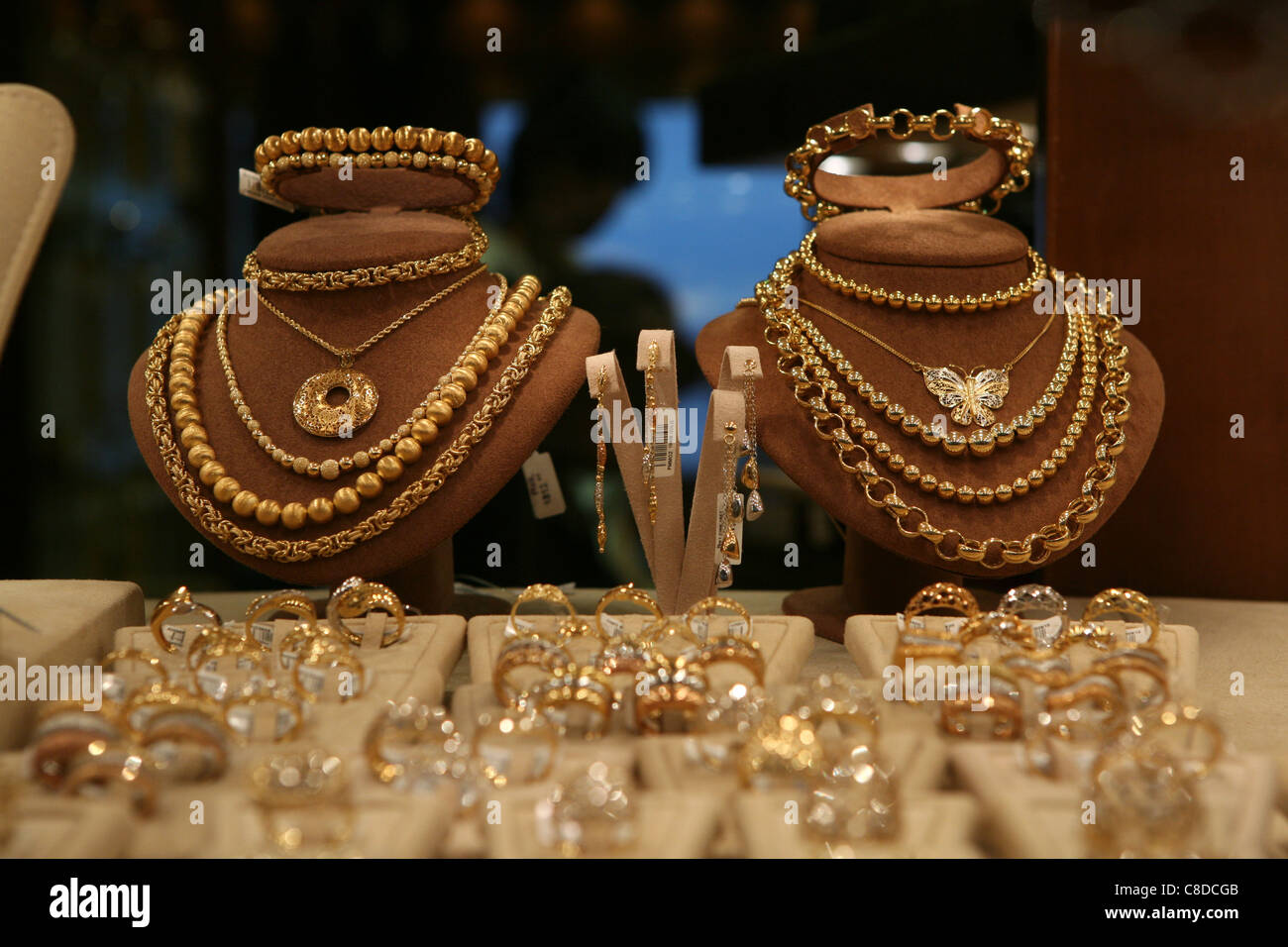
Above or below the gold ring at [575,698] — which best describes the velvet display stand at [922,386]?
above

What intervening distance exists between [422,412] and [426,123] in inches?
21.7

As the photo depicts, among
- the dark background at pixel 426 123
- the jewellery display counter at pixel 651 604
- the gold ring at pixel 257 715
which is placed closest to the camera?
the jewellery display counter at pixel 651 604

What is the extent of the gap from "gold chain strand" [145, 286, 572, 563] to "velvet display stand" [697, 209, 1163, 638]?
0.19m

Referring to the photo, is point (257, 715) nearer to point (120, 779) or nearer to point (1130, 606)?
point (120, 779)

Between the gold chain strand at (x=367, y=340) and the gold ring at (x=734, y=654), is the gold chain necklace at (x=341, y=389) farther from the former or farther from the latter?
the gold ring at (x=734, y=654)

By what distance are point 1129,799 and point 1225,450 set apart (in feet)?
2.77

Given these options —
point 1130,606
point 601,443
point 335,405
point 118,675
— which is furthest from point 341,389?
point 1130,606

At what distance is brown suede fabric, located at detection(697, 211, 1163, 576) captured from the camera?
107cm

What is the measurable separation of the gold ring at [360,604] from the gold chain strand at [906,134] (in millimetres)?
579

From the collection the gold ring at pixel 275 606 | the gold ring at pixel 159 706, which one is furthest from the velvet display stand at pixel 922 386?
the gold ring at pixel 159 706

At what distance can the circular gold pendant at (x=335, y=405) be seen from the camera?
1073 mm

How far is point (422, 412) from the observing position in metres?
1.06

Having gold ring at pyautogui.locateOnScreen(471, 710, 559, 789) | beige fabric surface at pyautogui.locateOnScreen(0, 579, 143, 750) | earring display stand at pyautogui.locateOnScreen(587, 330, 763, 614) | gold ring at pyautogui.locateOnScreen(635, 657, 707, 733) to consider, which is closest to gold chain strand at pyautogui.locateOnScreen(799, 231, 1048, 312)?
earring display stand at pyautogui.locateOnScreen(587, 330, 763, 614)
